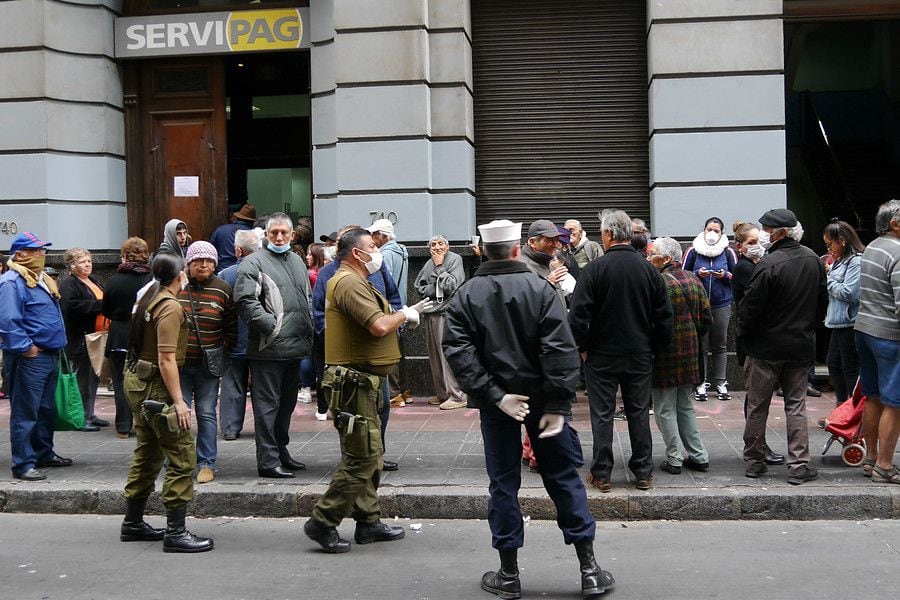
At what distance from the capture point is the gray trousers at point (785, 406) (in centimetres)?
738

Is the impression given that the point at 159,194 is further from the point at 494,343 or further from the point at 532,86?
the point at 494,343

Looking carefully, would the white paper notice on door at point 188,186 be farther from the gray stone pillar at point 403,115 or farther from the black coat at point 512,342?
the black coat at point 512,342

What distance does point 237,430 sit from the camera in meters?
9.24

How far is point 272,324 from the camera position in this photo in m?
7.71

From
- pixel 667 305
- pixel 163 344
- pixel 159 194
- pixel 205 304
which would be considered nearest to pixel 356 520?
pixel 163 344

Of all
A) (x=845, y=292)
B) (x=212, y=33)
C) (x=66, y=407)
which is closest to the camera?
(x=66, y=407)

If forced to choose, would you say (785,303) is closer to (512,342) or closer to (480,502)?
(480,502)

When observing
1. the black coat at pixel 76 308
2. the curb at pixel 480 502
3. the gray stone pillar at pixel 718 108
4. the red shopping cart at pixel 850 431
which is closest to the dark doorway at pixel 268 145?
the black coat at pixel 76 308

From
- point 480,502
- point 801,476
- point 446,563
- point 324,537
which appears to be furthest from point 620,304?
point 324,537

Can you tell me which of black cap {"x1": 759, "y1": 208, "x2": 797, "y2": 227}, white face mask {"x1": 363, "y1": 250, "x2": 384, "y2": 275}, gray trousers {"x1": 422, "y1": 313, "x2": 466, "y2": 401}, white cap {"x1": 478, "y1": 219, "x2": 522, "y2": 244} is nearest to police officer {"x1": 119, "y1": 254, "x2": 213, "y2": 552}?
white face mask {"x1": 363, "y1": 250, "x2": 384, "y2": 275}

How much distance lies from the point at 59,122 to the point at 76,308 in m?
4.05

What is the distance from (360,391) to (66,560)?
212cm

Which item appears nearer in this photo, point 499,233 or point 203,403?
point 499,233

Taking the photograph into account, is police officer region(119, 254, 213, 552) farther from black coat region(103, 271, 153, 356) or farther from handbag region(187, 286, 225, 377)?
black coat region(103, 271, 153, 356)
